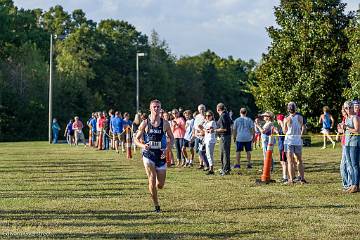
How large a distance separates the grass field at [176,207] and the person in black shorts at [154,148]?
1.83 feet

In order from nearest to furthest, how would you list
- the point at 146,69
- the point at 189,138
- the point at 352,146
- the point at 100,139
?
the point at 352,146
the point at 189,138
the point at 100,139
the point at 146,69

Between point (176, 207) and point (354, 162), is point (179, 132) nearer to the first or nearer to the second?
point (354, 162)

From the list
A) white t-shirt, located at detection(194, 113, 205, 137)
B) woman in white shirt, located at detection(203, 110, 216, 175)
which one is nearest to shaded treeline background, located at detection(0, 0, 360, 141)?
white t-shirt, located at detection(194, 113, 205, 137)

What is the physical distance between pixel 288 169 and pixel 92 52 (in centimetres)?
6004

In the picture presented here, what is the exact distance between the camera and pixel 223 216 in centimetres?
1222

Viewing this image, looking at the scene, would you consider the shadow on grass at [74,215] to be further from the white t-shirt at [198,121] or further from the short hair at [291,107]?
the white t-shirt at [198,121]

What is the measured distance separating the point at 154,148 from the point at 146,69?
69.7m

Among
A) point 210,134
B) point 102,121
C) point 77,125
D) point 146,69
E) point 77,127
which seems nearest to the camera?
point 210,134

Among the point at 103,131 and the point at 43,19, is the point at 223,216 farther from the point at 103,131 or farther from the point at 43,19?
the point at 43,19

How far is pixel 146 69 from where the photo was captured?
8206 centimetres

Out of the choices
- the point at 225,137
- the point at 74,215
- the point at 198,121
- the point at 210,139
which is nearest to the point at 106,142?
the point at 198,121

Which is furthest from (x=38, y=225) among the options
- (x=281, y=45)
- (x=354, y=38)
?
(x=281, y=45)

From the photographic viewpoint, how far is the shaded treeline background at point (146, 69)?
144 feet

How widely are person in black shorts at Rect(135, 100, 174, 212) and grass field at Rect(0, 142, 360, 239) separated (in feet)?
1.83
